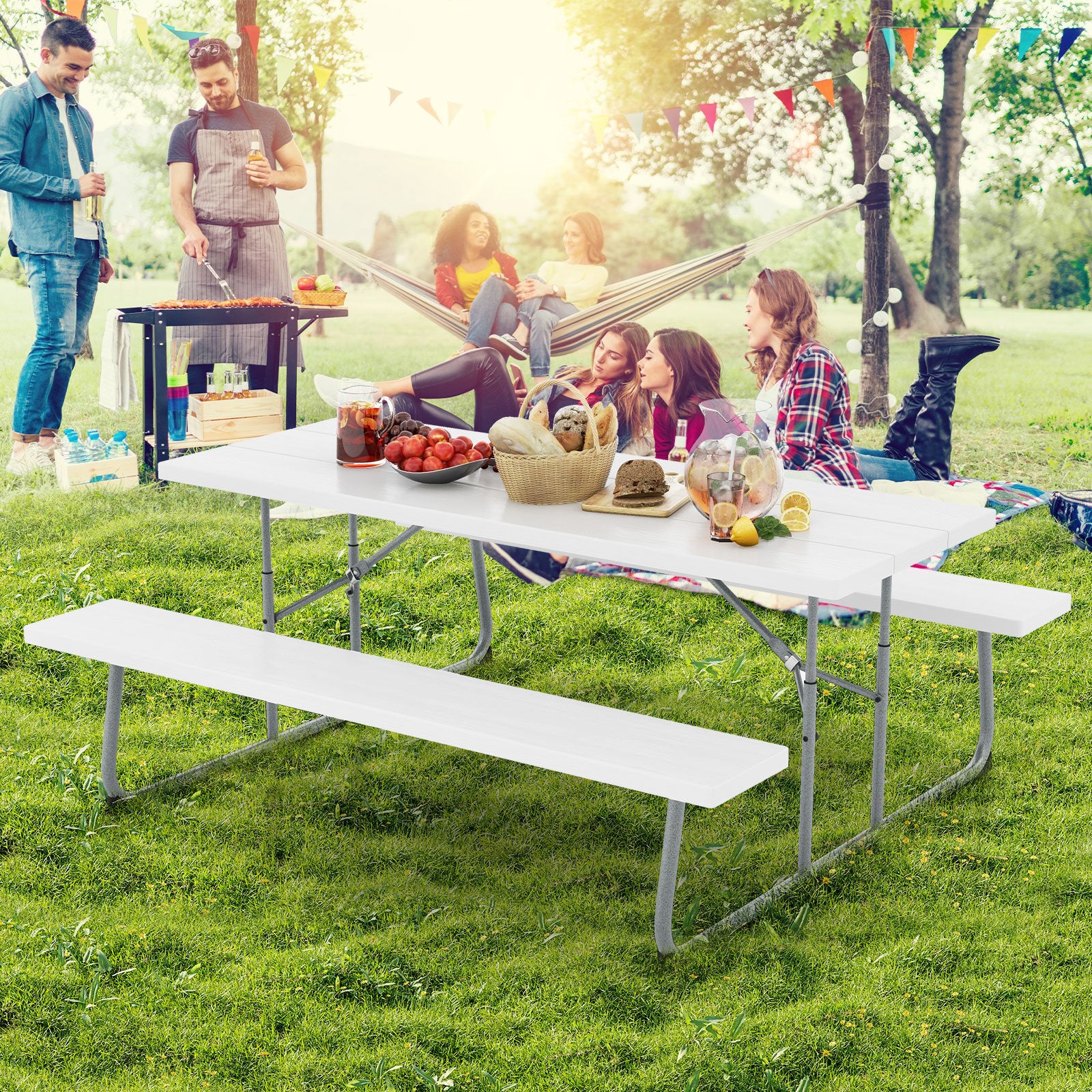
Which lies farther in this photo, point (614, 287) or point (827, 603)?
point (614, 287)

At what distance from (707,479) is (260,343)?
13.0 feet

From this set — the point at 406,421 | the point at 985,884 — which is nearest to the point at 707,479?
the point at 406,421

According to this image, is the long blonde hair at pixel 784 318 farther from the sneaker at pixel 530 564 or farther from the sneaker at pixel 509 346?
the sneaker at pixel 530 564

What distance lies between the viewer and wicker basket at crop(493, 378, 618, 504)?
10.1 feet

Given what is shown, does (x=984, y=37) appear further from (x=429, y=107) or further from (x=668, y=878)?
(x=668, y=878)

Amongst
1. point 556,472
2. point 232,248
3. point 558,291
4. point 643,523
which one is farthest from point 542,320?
point 643,523

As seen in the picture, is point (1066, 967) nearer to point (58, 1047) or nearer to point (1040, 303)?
point (58, 1047)

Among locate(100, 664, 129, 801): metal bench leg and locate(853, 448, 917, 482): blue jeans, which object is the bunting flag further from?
locate(100, 664, 129, 801): metal bench leg

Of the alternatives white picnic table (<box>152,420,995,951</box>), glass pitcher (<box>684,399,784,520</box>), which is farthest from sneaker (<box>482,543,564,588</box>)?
glass pitcher (<box>684,399,784,520</box>)

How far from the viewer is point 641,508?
3.08 metres

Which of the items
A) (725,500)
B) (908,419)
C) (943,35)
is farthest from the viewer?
(908,419)

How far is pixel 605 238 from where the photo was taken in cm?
608

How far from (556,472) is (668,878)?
Answer: 2.90 feet

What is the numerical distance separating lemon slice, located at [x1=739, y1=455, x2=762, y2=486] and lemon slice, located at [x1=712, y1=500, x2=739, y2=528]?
0.06 metres
